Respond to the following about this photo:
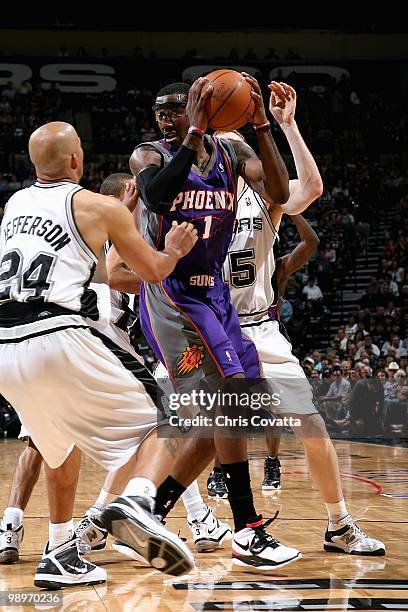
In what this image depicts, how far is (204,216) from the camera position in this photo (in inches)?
176

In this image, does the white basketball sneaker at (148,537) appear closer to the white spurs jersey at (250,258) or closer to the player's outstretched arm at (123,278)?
the player's outstretched arm at (123,278)

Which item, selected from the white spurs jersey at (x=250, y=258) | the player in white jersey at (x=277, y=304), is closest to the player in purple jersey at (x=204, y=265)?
the player in white jersey at (x=277, y=304)

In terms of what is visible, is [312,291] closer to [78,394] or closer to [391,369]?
[391,369]

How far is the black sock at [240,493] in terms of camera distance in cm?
438

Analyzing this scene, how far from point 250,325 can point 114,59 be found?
57.0 ft

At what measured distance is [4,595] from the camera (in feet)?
12.5

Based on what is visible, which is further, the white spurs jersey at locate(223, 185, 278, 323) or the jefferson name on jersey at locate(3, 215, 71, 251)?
the white spurs jersey at locate(223, 185, 278, 323)

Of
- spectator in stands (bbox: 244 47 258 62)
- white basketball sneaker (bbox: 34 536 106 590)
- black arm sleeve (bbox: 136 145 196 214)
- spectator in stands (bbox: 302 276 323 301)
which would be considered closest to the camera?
white basketball sneaker (bbox: 34 536 106 590)

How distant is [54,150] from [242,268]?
83.2 inches

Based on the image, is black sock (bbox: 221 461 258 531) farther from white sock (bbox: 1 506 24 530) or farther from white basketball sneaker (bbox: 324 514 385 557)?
white sock (bbox: 1 506 24 530)

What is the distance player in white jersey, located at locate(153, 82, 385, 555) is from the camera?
185 inches

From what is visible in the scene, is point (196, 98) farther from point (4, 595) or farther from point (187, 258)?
point (4, 595)

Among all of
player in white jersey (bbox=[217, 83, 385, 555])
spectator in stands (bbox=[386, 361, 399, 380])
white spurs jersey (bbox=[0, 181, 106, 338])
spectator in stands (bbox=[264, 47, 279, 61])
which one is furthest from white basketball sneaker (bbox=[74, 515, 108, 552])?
spectator in stands (bbox=[264, 47, 279, 61])

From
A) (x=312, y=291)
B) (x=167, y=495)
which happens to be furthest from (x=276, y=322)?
(x=312, y=291)
